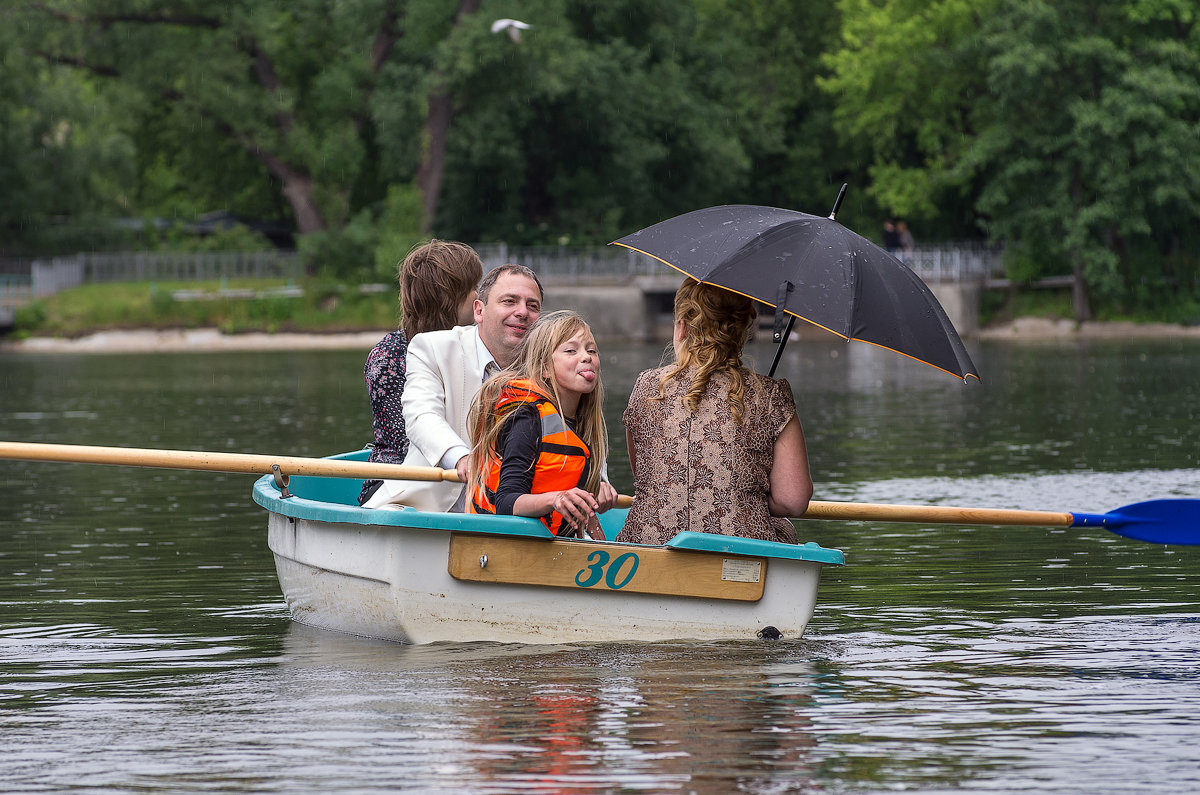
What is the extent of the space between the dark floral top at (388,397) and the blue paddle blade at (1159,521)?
3483 millimetres

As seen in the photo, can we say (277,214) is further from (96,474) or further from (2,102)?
(96,474)

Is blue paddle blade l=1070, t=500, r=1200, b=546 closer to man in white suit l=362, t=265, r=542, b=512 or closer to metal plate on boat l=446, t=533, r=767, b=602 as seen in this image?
metal plate on boat l=446, t=533, r=767, b=602

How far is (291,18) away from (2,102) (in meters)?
9.40

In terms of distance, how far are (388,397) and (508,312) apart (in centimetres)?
91

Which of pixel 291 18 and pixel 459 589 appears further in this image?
pixel 291 18

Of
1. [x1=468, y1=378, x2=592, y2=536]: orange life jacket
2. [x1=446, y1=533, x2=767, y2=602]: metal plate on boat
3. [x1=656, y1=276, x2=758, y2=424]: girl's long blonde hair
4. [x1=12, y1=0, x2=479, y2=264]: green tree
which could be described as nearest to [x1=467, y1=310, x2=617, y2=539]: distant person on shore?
[x1=468, y1=378, x2=592, y2=536]: orange life jacket

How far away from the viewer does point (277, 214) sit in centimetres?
6744

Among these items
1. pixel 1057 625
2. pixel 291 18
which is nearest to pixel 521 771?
pixel 1057 625

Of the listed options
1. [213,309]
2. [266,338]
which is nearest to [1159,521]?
[266,338]

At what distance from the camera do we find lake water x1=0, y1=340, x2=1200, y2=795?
5.54 metres

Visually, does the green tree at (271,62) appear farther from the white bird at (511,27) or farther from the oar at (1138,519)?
the oar at (1138,519)

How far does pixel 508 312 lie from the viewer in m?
7.45

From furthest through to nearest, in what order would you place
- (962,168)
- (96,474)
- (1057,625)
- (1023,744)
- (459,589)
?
(962,168)
(96,474)
(1057,625)
(459,589)
(1023,744)

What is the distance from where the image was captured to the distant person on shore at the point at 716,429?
6.79 meters
